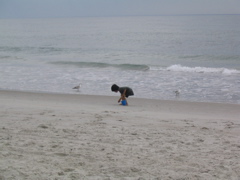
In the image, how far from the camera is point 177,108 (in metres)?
10.5

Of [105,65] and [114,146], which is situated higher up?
[105,65]

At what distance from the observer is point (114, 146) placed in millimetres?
5352

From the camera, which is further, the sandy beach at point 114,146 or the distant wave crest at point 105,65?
the distant wave crest at point 105,65

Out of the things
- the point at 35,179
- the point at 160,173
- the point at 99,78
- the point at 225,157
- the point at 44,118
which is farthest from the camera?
the point at 99,78

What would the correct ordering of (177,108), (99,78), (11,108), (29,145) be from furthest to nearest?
(99,78) → (177,108) → (11,108) → (29,145)

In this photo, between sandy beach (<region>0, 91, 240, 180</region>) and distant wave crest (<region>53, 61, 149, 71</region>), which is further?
distant wave crest (<region>53, 61, 149, 71</region>)

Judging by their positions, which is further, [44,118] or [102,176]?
[44,118]

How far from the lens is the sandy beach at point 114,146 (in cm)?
425

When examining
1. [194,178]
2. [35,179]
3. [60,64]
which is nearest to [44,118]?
[35,179]

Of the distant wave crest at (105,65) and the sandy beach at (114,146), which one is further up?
the distant wave crest at (105,65)

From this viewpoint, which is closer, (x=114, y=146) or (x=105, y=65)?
(x=114, y=146)

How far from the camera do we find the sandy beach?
4.25 m

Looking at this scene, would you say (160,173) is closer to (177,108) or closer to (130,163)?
(130,163)

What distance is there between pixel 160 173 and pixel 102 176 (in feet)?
2.36
